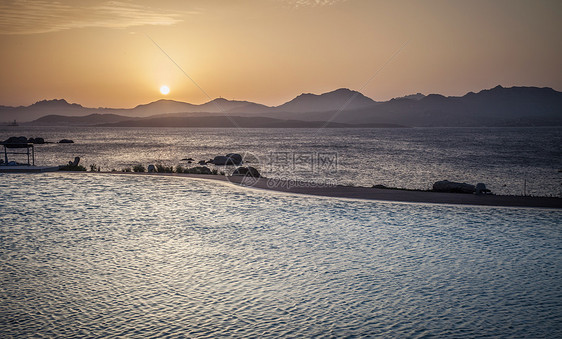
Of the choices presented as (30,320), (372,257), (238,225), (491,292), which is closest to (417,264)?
(372,257)

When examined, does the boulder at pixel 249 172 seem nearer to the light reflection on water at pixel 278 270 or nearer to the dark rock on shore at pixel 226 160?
the light reflection on water at pixel 278 270

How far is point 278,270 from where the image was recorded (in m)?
7.55

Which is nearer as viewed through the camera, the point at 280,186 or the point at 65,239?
the point at 65,239

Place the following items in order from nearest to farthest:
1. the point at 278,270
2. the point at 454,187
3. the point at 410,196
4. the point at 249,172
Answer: the point at 278,270 < the point at 410,196 < the point at 454,187 < the point at 249,172

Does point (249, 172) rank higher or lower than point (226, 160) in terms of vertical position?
higher

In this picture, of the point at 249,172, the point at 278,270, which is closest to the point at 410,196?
the point at 278,270

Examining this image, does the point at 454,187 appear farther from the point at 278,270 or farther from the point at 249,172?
the point at 278,270

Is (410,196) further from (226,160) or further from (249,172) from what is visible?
(226,160)

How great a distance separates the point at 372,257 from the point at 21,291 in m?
5.88

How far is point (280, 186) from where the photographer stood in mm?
16703

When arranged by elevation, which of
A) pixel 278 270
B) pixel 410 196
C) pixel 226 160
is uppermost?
pixel 410 196

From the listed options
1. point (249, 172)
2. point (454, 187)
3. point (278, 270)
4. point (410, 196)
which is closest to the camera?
point (278, 270)

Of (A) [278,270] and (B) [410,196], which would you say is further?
(B) [410,196]

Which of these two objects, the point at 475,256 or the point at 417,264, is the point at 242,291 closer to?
the point at 417,264
